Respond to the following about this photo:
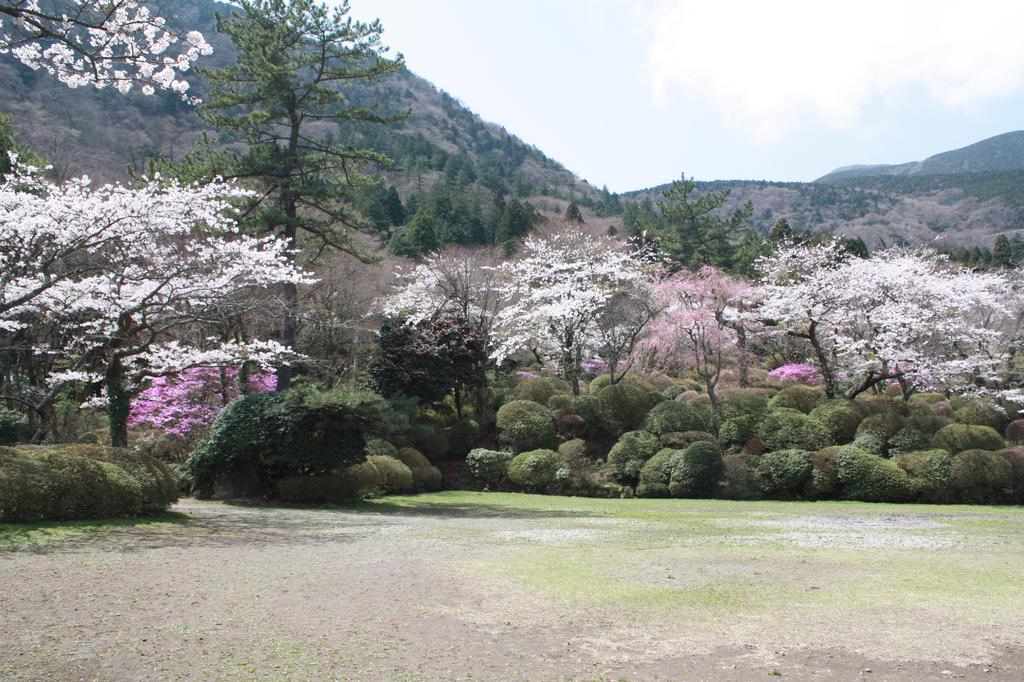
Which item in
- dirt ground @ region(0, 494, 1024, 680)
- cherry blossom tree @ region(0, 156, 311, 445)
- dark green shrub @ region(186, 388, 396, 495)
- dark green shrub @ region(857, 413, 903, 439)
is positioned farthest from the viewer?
dark green shrub @ region(857, 413, 903, 439)

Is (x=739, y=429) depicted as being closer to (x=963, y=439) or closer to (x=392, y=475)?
(x=963, y=439)

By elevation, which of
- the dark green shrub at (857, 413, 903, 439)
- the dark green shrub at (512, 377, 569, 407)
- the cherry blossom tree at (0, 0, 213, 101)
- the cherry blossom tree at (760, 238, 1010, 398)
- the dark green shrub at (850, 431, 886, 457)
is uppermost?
the cherry blossom tree at (0, 0, 213, 101)

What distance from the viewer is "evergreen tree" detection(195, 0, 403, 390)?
19.2 m

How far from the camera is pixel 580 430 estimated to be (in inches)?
815

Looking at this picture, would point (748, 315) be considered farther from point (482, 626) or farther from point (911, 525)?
point (482, 626)

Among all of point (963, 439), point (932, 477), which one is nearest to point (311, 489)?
point (932, 477)

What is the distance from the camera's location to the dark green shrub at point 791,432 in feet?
57.6

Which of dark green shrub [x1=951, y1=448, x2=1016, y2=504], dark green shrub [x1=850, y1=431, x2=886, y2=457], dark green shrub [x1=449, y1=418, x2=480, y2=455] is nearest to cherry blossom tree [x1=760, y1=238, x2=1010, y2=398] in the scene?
dark green shrub [x1=850, y1=431, x2=886, y2=457]

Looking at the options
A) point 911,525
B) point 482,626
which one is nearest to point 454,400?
point 911,525

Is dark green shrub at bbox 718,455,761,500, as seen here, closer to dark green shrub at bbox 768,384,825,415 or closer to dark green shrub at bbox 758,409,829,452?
dark green shrub at bbox 758,409,829,452

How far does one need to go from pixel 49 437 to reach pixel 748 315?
19.9m

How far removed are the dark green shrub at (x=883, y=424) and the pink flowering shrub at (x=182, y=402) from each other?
16110mm

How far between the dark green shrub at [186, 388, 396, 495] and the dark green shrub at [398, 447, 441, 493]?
12.5 feet

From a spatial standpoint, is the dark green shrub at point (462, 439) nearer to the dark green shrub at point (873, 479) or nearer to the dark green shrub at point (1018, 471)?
the dark green shrub at point (873, 479)
